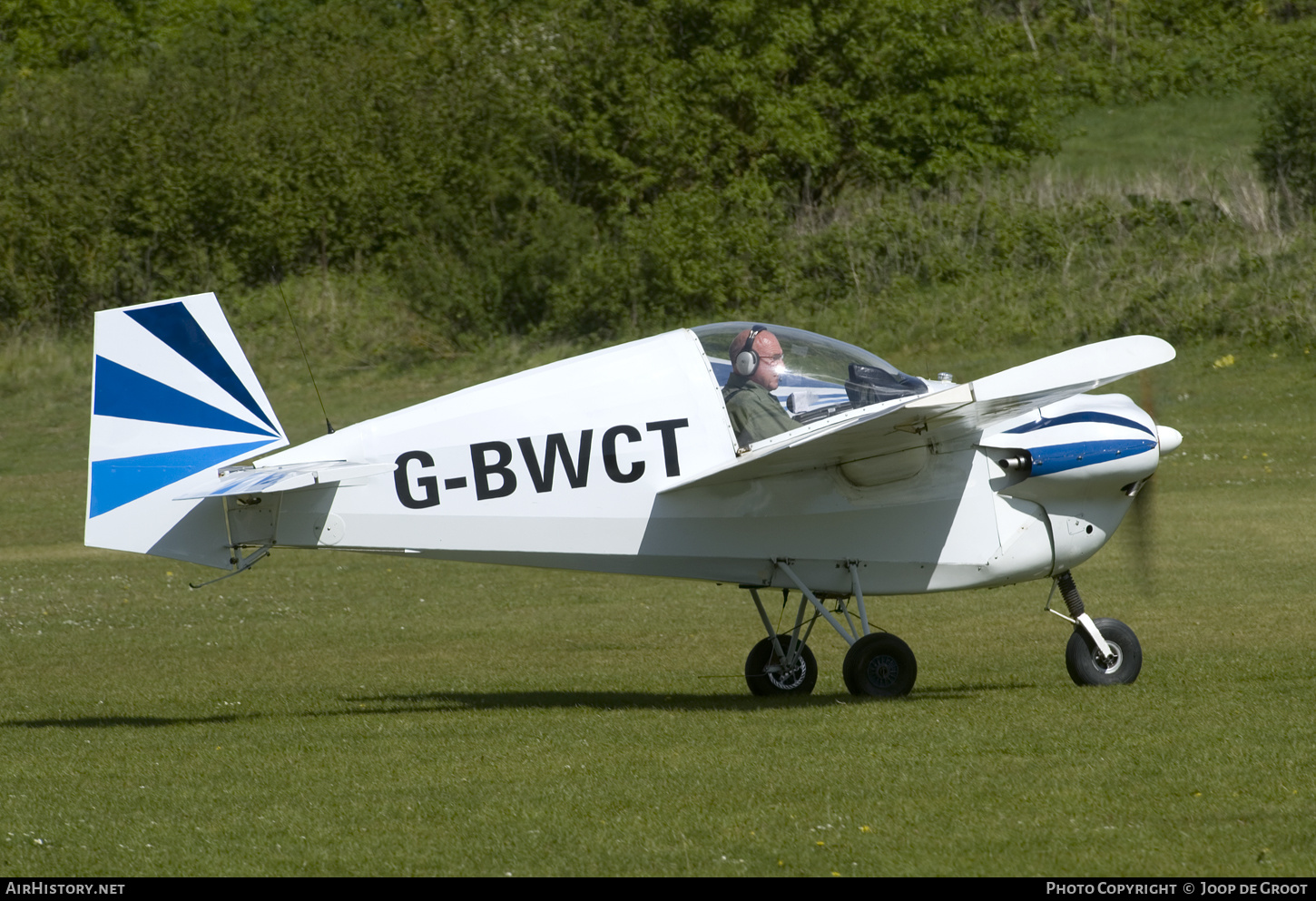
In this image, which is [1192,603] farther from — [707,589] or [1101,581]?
[707,589]

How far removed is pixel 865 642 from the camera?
1016 cm

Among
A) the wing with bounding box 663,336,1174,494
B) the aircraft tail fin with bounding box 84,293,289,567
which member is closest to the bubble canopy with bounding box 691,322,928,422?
the wing with bounding box 663,336,1174,494

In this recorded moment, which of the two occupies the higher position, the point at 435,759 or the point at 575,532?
the point at 575,532

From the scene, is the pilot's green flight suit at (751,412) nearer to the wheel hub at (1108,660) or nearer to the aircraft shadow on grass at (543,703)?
the aircraft shadow on grass at (543,703)

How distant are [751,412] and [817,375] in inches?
20.5

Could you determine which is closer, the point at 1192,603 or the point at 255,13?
the point at 1192,603

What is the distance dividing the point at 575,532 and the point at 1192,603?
7895 mm

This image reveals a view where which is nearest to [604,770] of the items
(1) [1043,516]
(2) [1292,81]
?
(1) [1043,516]

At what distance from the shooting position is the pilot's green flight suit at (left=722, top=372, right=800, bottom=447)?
9.91 meters

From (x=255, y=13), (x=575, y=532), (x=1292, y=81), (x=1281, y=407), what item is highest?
(x=255, y=13)

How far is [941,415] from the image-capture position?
9.20 metres

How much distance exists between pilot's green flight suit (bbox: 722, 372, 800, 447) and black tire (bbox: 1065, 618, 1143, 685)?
2.50m

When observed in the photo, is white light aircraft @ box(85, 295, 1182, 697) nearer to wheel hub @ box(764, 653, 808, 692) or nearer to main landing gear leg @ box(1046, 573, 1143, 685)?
main landing gear leg @ box(1046, 573, 1143, 685)
